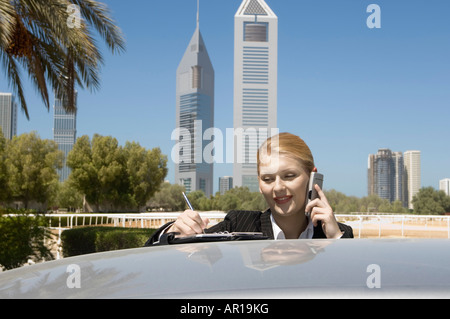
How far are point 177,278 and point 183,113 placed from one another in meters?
151

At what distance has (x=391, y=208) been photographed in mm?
58625

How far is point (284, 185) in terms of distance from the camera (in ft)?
7.42

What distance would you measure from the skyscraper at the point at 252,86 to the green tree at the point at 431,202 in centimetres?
2164

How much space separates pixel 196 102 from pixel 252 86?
385 ft

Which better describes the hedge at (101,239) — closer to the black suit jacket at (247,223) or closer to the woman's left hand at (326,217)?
the black suit jacket at (247,223)

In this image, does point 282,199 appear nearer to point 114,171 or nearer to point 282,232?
point 282,232

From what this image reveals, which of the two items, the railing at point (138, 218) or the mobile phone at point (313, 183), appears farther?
the railing at point (138, 218)

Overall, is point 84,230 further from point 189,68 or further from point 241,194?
point 189,68

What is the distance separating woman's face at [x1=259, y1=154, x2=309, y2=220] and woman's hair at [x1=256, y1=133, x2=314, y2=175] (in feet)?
0.09

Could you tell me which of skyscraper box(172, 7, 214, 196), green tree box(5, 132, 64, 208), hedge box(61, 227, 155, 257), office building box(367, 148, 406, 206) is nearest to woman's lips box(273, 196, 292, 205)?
hedge box(61, 227, 155, 257)

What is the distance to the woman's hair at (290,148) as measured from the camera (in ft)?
7.54

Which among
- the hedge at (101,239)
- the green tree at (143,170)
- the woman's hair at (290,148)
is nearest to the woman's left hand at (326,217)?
the woman's hair at (290,148)

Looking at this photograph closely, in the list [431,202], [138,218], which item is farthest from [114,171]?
[431,202]

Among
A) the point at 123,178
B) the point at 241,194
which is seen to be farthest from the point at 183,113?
the point at 123,178
